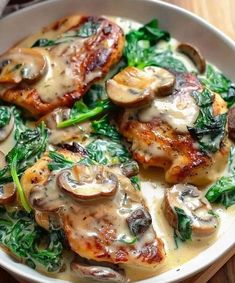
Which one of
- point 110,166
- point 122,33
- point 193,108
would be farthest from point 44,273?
point 122,33

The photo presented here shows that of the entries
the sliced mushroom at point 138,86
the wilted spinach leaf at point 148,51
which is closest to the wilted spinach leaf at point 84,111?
the sliced mushroom at point 138,86

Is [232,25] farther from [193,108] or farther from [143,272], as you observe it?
[143,272]

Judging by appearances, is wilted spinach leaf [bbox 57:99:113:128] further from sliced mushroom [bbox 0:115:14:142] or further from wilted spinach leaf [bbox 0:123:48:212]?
sliced mushroom [bbox 0:115:14:142]

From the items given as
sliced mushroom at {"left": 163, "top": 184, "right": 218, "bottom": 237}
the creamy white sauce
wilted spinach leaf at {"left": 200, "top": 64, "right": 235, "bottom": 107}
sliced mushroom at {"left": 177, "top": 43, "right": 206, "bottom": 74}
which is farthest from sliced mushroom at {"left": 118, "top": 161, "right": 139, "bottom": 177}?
sliced mushroom at {"left": 177, "top": 43, "right": 206, "bottom": 74}

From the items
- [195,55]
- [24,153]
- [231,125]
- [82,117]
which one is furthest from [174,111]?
[24,153]

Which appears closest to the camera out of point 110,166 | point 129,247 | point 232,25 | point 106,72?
point 129,247

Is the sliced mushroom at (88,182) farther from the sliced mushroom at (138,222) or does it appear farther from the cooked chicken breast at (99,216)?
the sliced mushroom at (138,222)
